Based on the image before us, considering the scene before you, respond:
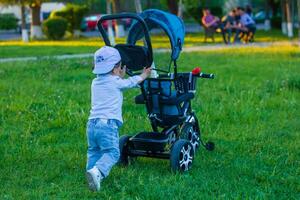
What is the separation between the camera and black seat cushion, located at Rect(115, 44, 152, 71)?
5.92m

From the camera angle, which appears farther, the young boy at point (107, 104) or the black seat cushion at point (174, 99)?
the black seat cushion at point (174, 99)

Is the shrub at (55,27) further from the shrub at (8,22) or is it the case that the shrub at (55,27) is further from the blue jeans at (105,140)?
the blue jeans at (105,140)

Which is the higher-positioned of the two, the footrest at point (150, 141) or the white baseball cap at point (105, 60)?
the white baseball cap at point (105, 60)

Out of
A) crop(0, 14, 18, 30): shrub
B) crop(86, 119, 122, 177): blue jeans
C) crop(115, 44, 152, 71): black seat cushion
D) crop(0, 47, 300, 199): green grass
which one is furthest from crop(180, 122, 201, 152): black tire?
crop(0, 14, 18, 30): shrub

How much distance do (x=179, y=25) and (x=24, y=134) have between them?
2598 millimetres

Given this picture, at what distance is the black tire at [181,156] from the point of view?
19.3 feet

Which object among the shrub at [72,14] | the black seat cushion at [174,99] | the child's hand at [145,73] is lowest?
A: the black seat cushion at [174,99]

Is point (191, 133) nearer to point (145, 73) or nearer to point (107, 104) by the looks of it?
point (145, 73)

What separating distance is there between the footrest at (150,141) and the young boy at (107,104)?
0.50 meters

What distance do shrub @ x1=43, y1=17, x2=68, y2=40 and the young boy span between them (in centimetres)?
2498

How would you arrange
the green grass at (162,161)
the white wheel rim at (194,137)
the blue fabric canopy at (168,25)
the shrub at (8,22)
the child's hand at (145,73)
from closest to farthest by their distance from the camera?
the green grass at (162,161)
the child's hand at (145,73)
the blue fabric canopy at (168,25)
the white wheel rim at (194,137)
the shrub at (8,22)

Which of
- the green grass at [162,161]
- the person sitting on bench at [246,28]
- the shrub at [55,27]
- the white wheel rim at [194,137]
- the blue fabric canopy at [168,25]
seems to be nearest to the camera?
the green grass at [162,161]

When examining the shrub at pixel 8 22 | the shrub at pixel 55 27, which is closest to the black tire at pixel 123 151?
the shrub at pixel 55 27

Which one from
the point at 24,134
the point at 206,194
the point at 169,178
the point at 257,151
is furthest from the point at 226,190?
the point at 24,134
